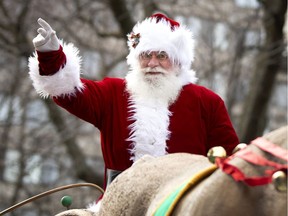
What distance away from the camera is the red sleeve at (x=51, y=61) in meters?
3.93

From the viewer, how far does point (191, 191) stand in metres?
2.70

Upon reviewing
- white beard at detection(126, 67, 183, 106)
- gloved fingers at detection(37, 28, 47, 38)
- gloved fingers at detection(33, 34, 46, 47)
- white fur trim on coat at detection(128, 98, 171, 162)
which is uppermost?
gloved fingers at detection(37, 28, 47, 38)

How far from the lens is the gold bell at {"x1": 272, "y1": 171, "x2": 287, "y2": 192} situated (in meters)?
2.39

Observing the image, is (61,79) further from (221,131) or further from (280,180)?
(280,180)

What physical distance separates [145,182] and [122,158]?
35.2 inches

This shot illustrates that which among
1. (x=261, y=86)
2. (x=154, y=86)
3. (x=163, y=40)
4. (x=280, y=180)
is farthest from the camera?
(x=261, y=86)

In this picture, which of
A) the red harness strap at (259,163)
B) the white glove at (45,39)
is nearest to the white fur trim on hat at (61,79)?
the white glove at (45,39)

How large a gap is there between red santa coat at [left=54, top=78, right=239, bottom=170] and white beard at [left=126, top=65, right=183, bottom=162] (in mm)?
34

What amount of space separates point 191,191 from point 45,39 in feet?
4.87

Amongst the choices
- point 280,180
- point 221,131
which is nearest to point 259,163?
point 280,180

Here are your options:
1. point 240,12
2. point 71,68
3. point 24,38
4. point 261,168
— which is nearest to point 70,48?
point 71,68

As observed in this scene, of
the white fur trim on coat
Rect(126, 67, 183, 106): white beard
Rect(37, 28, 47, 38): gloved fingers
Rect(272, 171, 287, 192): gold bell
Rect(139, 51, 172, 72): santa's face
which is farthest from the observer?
Rect(139, 51, 172, 72): santa's face

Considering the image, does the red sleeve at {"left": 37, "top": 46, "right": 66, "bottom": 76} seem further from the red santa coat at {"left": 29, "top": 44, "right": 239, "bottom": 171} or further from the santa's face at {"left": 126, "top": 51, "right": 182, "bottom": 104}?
the santa's face at {"left": 126, "top": 51, "right": 182, "bottom": 104}

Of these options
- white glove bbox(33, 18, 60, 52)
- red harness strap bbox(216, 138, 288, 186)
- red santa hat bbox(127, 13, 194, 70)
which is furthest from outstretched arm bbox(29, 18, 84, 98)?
red harness strap bbox(216, 138, 288, 186)
